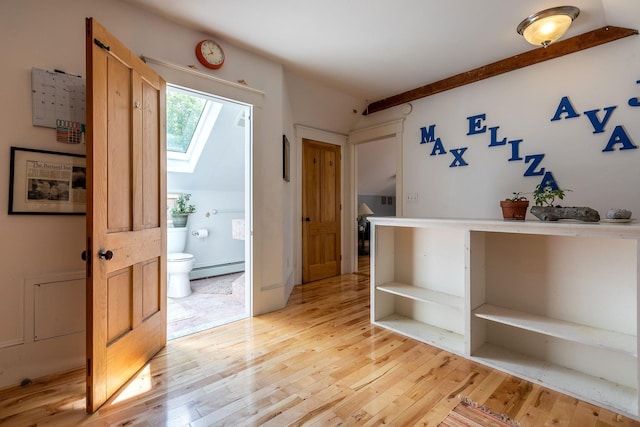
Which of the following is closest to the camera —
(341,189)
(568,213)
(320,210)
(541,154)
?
(568,213)

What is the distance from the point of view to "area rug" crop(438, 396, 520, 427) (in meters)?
1.43

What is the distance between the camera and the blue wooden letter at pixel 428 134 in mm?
3498

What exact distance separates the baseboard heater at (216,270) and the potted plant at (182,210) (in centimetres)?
74

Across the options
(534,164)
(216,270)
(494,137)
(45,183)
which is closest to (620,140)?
(534,164)

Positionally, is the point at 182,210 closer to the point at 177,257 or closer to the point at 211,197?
the point at 211,197

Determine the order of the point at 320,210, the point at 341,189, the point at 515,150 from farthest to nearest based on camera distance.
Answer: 1. the point at 341,189
2. the point at 320,210
3. the point at 515,150

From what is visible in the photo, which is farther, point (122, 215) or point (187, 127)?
point (187, 127)

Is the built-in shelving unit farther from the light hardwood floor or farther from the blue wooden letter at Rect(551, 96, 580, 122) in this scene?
the blue wooden letter at Rect(551, 96, 580, 122)

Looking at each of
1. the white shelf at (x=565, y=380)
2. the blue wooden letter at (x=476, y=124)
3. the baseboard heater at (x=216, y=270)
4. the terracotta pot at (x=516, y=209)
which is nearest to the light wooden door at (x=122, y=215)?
the baseboard heater at (x=216, y=270)

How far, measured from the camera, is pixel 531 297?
206 centimetres

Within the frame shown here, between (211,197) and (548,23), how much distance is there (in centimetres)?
409

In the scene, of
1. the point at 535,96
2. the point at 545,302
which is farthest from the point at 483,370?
the point at 535,96

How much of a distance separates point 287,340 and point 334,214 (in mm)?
2390

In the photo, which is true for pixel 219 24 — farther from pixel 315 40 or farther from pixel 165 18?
pixel 315 40
